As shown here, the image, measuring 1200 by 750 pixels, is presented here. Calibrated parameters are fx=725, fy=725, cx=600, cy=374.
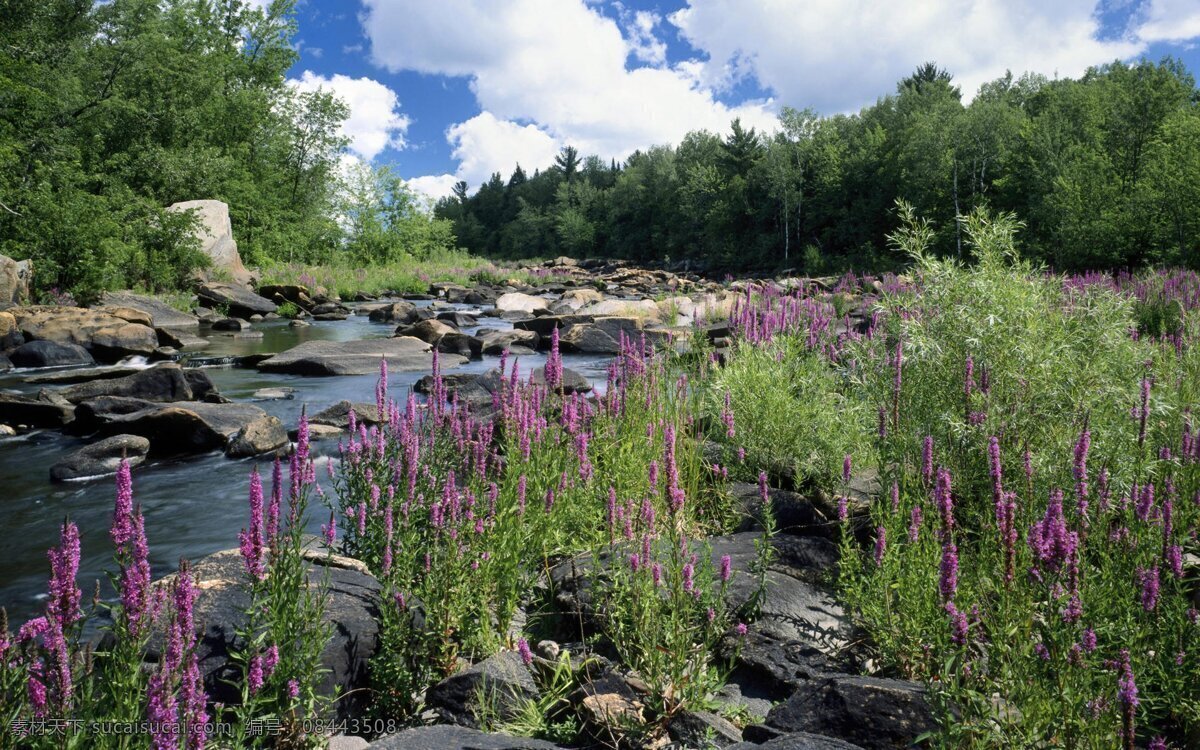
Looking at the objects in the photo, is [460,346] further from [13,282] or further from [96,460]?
[13,282]

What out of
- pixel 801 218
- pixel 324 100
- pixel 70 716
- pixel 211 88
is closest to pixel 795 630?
pixel 70 716

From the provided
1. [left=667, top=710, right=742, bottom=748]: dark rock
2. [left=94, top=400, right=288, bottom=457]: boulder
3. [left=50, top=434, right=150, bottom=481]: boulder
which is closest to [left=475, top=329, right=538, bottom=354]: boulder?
[left=94, top=400, right=288, bottom=457]: boulder

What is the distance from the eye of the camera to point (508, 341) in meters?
19.2

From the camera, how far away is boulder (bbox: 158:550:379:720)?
11.1 feet

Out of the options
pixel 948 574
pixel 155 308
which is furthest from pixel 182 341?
pixel 948 574

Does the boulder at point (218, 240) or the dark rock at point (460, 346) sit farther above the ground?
the boulder at point (218, 240)

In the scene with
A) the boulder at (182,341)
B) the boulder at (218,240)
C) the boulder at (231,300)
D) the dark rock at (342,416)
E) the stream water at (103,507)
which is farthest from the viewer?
the boulder at (218,240)

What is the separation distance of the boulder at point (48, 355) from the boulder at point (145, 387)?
15.4ft

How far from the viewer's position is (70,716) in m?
2.44

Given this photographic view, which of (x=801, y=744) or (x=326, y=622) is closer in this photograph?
(x=801, y=744)

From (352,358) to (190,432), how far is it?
6.26 meters

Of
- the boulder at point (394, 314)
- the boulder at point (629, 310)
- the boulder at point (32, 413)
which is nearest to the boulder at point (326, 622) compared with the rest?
the boulder at point (32, 413)

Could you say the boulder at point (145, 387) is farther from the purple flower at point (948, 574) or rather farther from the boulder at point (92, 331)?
Result: the purple flower at point (948, 574)

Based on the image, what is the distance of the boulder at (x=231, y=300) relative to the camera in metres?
26.3
